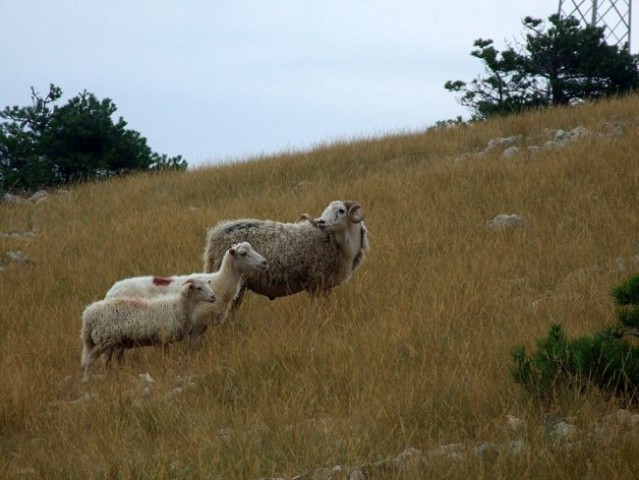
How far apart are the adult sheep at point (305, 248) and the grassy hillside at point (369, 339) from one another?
0.27 metres

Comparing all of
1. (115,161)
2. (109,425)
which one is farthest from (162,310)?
(115,161)

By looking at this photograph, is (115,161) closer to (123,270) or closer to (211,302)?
(123,270)

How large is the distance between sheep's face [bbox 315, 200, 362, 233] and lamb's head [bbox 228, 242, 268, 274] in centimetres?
93

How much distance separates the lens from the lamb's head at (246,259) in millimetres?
8969

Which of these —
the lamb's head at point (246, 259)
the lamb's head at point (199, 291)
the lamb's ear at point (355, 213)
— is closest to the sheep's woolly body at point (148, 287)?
the lamb's head at point (246, 259)

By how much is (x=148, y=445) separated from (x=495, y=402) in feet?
7.50

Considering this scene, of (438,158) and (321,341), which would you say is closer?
(321,341)

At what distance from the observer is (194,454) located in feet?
18.4

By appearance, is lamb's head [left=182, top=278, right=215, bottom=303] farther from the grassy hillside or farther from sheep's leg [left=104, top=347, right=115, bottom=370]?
sheep's leg [left=104, top=347, right=115, bottom=370]

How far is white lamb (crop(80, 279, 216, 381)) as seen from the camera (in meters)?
8.27

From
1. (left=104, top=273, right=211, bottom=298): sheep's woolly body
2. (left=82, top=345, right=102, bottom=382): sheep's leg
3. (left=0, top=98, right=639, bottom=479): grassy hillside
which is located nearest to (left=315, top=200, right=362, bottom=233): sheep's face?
(left=0, top=98, right=639, bottom=479): grassy hillside

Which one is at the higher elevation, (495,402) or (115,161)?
(115,161)

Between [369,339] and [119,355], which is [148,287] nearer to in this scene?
[119,355]

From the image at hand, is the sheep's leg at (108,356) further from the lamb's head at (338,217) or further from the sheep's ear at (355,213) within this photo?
the sheep's ear at (355,213)
